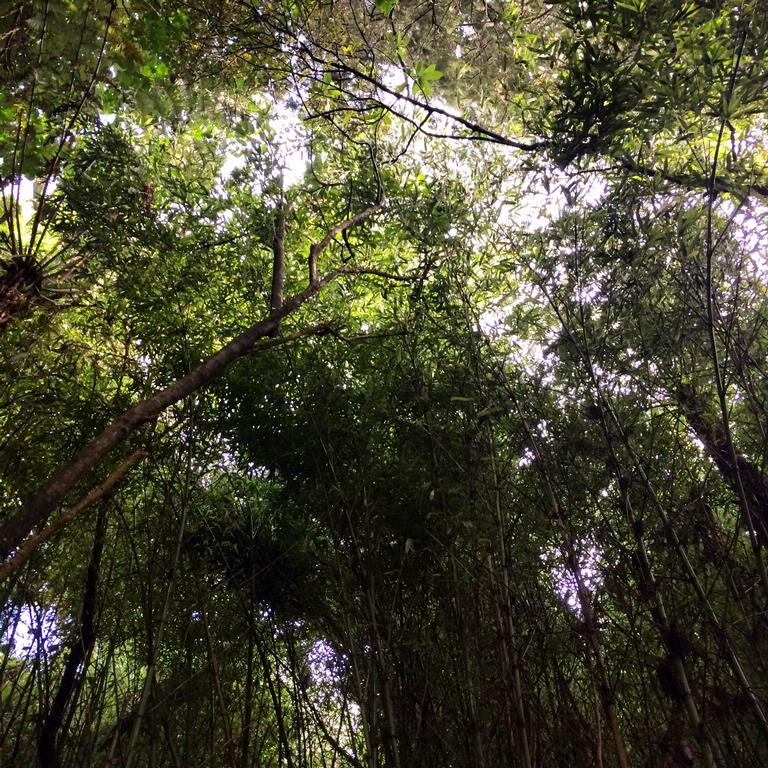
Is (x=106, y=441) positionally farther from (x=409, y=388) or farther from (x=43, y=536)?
(x=409, y=388)

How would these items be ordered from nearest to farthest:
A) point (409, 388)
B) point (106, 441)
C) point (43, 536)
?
1. point (43, 536)
2. point (106, 441)
3. point (409, 388)

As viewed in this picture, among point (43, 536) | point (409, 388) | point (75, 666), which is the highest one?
point (409, 388)

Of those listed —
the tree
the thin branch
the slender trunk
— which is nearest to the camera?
the thin branch

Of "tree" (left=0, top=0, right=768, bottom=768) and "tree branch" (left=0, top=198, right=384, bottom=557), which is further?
"tree" (left=0, top=0, right=768, bottom=768)

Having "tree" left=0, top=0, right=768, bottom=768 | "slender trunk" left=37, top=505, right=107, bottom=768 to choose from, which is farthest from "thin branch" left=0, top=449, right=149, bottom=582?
"slender trunk" left=37, top=505, right=107, bottom=768

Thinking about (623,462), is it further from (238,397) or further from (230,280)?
(230,280)

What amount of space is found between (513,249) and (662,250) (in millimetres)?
647

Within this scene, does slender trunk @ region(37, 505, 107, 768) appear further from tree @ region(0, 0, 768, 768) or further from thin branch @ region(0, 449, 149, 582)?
thin branch @ region(0, 449, 149, 582)

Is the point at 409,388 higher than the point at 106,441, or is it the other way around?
the point at 409,388

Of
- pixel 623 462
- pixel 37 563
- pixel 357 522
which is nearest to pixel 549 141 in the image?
pixel 623 462

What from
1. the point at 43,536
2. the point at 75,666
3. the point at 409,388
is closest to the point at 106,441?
the point at 43,536

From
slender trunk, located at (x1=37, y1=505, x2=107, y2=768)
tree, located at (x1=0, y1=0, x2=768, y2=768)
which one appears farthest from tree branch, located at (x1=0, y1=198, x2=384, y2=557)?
slender trunk, located at (x1=37, y1=505, x2=107, y2=768)

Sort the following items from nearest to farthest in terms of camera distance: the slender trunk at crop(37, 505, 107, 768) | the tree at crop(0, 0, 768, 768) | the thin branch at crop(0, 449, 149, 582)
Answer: the thin branch at crop(0, 449, 149, 582) → the tree at crop(0, 0, 768, 768) → the slender trunk at crop(37, 505, 107, 768)

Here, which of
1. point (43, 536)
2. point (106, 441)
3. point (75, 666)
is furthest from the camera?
point (75, 666)
